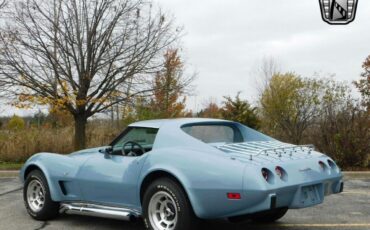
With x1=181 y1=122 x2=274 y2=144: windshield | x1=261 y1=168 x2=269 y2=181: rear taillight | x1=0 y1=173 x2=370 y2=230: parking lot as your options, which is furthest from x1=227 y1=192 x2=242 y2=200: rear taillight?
x1=181 y1=122 x2=274 y2=144: windshield

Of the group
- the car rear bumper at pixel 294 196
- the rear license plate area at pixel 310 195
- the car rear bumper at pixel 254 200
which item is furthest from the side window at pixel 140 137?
the rear license plate area at pixel 310 195

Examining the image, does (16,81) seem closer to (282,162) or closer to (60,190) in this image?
(60,190)

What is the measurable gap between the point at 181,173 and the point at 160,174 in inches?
14.4

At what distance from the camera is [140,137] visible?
6.02m

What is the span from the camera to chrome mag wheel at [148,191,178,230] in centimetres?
509

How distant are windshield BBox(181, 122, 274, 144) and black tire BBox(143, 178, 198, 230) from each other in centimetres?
82

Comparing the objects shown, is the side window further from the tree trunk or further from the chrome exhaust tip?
the tree trunk

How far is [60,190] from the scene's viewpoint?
6387 mm

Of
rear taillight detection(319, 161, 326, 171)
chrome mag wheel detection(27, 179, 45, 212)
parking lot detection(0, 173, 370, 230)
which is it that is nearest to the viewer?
rear taillight detection(319, 161, 326, 171)

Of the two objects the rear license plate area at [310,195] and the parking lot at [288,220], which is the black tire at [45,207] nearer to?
the parking lot at [288,220]

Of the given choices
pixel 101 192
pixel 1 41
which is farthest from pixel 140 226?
pixel 1 41

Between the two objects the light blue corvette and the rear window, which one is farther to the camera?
the rear window

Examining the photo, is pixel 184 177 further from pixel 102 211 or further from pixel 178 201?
pixel 102 211

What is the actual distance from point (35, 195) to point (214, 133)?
2.81 m
